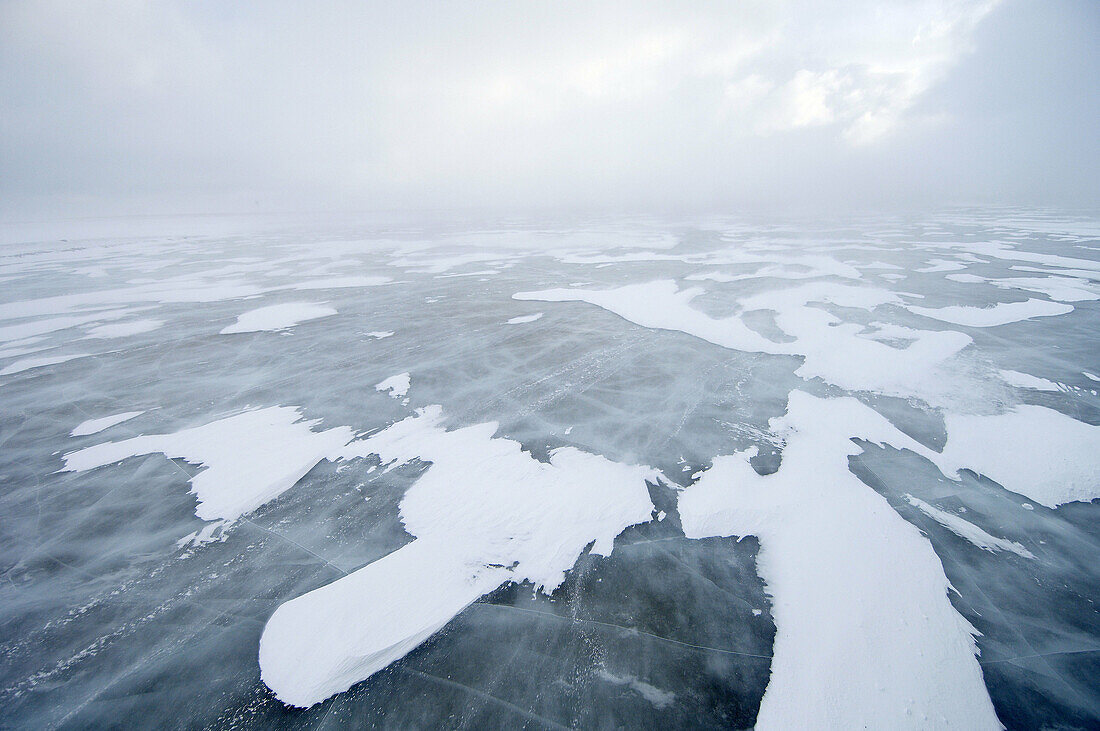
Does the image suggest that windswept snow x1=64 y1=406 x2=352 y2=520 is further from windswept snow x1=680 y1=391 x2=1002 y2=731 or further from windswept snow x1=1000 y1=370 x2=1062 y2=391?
windswept snow x1=1000 y1=370 x2=1062 y2=391

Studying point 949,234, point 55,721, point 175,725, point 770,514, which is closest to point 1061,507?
point 770,514

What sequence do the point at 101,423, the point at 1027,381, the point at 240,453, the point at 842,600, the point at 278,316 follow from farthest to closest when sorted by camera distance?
the point at 278,316, the point at 1027,381, the point at 101,423, the point at 240,453, the point at 842,600

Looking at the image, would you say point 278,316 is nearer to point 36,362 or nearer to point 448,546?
point 36,362

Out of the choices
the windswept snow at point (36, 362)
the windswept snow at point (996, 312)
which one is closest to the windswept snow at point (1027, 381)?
the windswept snow at point (996, 312)

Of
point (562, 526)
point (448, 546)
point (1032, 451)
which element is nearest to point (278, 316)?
point (448, 546)

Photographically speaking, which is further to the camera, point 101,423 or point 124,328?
point 124,328

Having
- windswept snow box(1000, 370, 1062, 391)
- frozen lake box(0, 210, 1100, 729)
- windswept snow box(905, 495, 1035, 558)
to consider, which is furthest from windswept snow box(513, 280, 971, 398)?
windswept snow box(905, 495, 1035, 558)

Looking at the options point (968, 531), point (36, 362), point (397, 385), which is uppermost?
point (36, 362)
